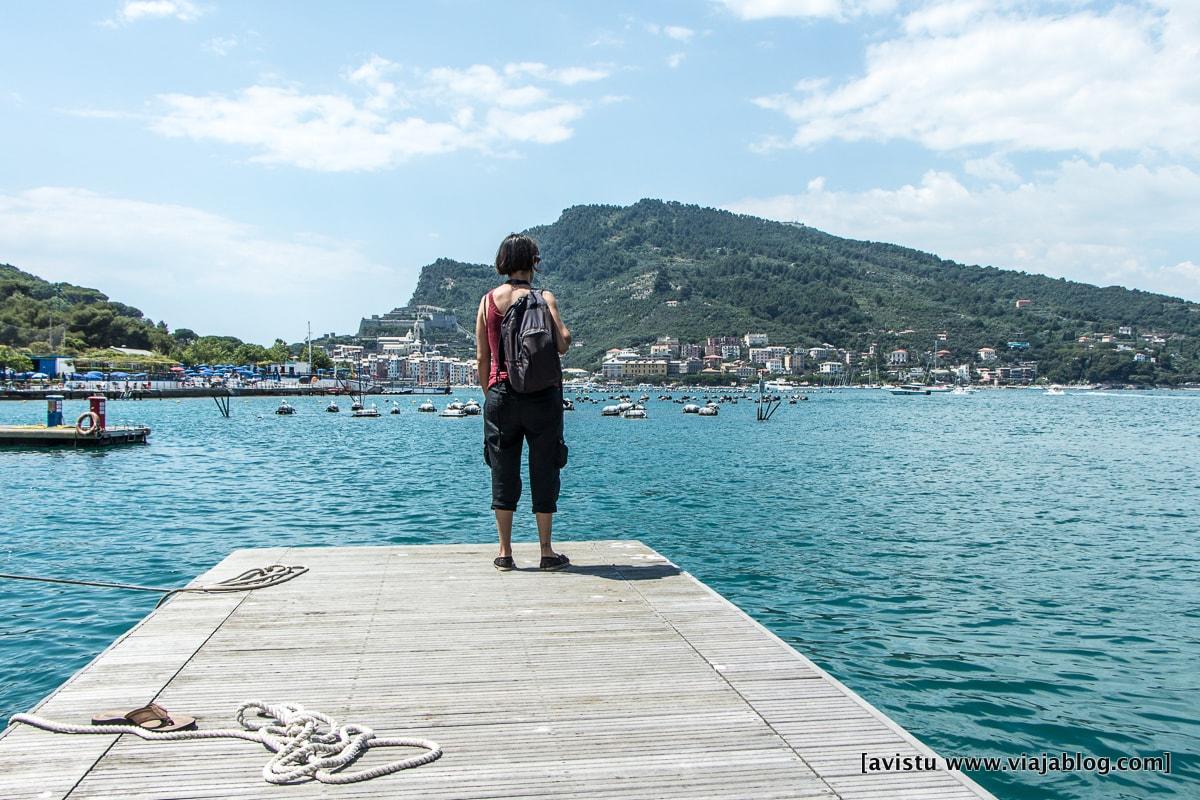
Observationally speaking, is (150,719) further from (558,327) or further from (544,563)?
(558,327)

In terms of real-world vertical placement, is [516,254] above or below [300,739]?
above

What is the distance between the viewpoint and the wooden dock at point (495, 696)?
116 inches

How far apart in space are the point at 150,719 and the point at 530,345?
3439mm

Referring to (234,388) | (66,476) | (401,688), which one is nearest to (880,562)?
(401,688)

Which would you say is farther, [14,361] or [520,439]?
[14,361]

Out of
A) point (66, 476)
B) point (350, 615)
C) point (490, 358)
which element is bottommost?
point (66, 476)

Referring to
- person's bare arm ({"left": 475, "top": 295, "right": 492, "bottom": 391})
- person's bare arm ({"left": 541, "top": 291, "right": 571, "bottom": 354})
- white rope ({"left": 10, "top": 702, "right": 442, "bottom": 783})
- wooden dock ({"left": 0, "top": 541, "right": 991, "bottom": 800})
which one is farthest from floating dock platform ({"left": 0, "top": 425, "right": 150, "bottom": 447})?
white rope ({"left": 10, "top": 702, "right": 442, "bottom": 783})

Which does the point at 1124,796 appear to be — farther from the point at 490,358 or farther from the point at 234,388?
the point at 234,388

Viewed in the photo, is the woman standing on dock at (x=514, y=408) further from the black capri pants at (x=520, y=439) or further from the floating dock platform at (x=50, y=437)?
the floating dock platform at (x=50, y=437)

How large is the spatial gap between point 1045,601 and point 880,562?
2.89 meters

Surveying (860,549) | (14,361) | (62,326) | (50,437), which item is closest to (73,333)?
(62,326)

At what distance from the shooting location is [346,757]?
10.1ft

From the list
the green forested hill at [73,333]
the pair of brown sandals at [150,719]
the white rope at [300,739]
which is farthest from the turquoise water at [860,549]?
the green forested hill at [73,333]

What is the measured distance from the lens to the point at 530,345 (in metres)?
6.08
